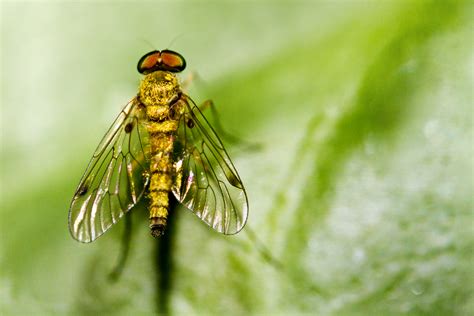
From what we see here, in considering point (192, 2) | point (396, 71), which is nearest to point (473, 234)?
point (396, 71)

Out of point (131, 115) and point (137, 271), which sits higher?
point (131, 115)

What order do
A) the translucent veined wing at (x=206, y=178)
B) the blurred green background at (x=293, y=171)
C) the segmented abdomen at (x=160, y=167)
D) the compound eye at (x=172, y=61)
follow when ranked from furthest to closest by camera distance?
the compound eye at (x=172, y=61), the segmented abdomen at (x=160, y=167), the translucent veined wing at (x=206, y=178), the blurred green background at (x=293, y=171)

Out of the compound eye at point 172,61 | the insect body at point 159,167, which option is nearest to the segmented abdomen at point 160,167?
the insect body at point 159,167

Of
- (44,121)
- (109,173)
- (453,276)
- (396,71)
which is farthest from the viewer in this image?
(109,173)

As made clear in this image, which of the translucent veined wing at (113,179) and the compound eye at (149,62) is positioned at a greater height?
the compound eye at (149,62)

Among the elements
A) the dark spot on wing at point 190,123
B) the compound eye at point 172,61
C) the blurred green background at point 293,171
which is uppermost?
the compound eye at point 172,61

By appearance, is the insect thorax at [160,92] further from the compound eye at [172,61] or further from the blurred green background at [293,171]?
the blurred green background at [293,171]

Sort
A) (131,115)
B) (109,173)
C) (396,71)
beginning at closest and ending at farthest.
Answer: (396,71) < (109,173) < (131,115)

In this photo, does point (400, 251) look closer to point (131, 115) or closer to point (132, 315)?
point (132, 315)
